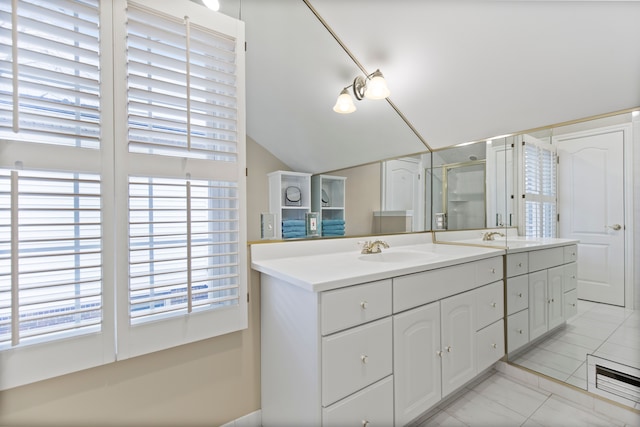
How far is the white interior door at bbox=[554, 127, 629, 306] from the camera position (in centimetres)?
162

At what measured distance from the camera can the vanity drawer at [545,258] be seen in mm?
1873

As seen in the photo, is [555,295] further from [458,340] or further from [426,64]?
[426,64]

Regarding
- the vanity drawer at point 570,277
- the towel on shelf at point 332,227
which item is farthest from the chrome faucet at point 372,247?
the vanity drawer at point 570,277

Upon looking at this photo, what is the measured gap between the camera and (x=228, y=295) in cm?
135

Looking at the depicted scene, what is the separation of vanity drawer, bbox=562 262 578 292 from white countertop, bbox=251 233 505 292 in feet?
1.22

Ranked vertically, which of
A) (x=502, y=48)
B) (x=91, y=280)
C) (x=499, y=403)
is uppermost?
(x=502, y=48)

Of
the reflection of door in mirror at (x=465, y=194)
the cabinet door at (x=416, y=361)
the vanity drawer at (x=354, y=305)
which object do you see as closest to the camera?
the vanity drawer at (x=354, y=305)

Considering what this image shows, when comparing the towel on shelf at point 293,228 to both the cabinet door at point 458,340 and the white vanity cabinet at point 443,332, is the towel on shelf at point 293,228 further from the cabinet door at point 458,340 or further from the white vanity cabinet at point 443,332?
the cabinet door at point 458,340

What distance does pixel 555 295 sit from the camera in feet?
6.30

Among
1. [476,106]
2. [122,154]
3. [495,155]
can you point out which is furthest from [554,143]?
[122,154]

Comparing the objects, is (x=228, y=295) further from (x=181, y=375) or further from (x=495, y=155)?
(x=495, y=155)

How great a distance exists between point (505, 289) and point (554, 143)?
102cm

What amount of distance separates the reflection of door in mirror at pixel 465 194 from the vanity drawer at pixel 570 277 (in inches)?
22.5

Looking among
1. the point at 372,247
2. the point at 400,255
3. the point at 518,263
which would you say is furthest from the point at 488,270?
the point at 372,247
